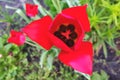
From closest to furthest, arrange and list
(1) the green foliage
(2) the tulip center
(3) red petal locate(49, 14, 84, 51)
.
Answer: (3) red petal locate(49, 14, 84, 51) → (2) the tulip center → (1) the green foliage

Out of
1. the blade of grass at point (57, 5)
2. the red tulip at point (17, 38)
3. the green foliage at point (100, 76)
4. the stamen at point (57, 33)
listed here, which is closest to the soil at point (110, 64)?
the green foliage at point (100, 76)

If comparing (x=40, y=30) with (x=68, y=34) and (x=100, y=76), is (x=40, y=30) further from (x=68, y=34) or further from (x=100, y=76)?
(x=100, y=76)

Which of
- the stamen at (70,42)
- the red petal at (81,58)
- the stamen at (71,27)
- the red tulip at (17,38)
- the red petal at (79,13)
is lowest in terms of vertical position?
the red petal at (81,58)

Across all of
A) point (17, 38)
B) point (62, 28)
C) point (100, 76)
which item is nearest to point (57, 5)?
point (62, 28)

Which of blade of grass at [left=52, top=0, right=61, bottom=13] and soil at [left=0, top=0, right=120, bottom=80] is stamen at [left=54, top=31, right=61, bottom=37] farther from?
soil at [left=0, top=0, right=120, bottom=80]

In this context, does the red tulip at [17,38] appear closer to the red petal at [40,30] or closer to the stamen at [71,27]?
the red petal at [40,30]

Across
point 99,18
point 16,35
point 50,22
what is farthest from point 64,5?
point 16,35

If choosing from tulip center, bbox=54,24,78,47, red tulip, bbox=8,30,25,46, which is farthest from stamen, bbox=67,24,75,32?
red tulip, bbox=8,30,25,46
